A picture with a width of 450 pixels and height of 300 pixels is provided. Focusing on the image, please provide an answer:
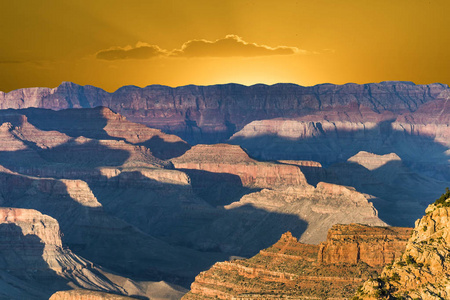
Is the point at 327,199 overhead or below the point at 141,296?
overhead

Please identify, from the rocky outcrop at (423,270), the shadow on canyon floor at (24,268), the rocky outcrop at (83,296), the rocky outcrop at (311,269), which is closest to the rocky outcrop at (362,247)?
the rocky outcrop at (311,269)

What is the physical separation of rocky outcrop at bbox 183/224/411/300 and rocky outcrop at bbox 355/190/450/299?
84.7ft

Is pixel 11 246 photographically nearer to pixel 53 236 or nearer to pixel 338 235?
pixel 53 236

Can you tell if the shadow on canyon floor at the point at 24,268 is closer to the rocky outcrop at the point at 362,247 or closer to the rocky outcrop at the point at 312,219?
the rocky outcrop at the point at 312,219

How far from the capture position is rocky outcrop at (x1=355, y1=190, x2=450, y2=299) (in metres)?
34.9

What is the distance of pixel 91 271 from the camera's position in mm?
158625

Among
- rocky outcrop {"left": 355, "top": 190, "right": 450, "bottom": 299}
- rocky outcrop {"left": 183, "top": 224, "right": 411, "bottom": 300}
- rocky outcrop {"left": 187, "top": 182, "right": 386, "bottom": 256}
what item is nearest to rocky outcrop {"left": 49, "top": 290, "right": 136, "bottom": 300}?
rocky outcrop {"left": 183, "top": 224, "right": 411, "bottom": 300}

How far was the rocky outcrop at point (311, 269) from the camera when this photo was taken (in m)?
65.6

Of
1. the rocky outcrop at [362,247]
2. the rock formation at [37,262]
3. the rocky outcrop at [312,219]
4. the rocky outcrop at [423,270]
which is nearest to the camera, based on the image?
the rocky outcrop at [423,270]

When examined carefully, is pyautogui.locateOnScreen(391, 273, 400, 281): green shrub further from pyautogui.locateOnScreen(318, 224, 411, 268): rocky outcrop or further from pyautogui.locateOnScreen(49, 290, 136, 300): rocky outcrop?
pyautogui.locateOnScreen(49, 290, 136, 300): rocky outcrop

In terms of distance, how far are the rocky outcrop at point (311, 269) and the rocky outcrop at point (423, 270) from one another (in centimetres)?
2582

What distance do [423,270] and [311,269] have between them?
3473 centimetres

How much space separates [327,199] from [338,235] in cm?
12290

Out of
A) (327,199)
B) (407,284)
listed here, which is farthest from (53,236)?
(407,284)
